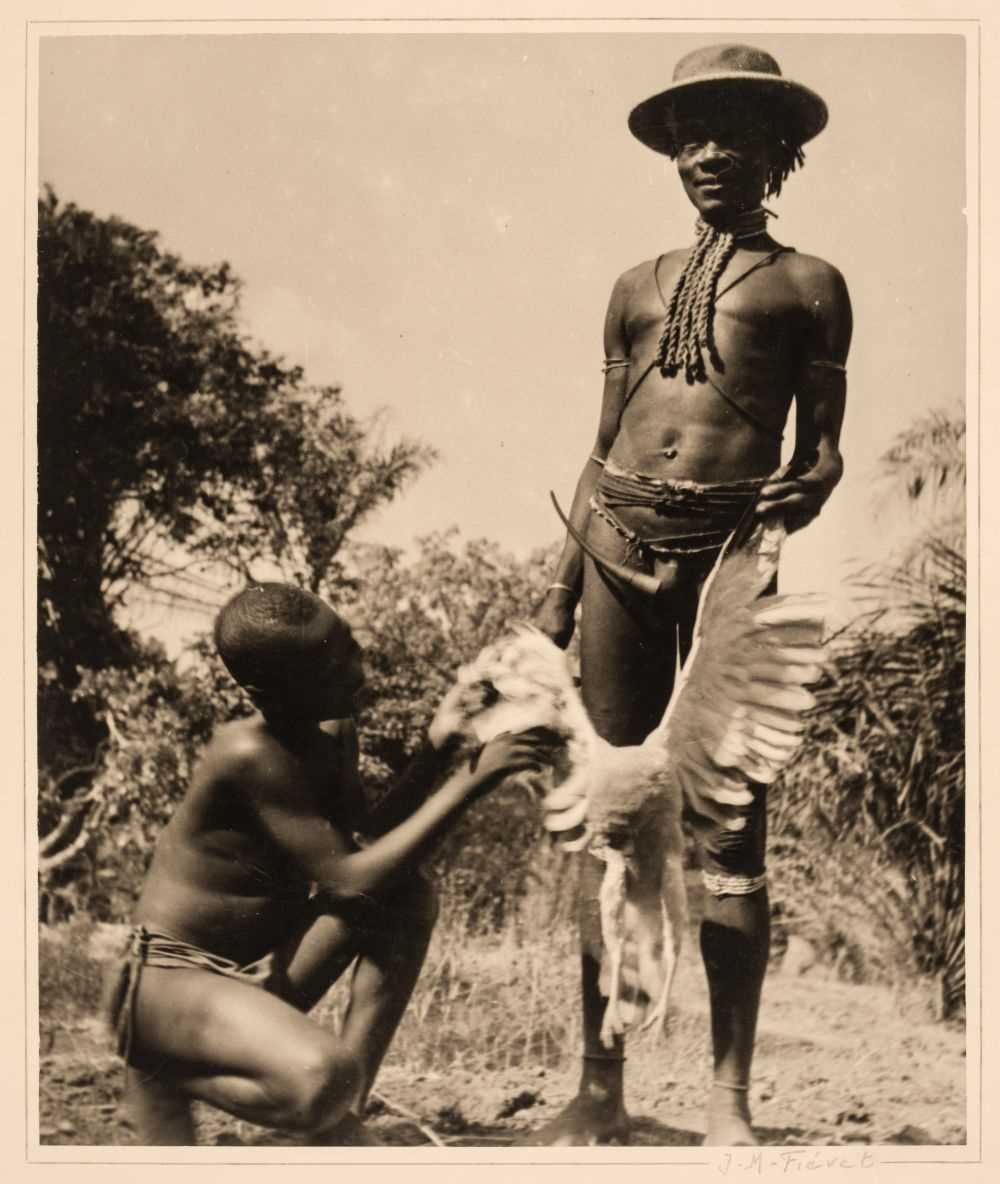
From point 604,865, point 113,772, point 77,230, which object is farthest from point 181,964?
point 77,230

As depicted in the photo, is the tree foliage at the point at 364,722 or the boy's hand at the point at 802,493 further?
the tree foliage at the point at 364,722

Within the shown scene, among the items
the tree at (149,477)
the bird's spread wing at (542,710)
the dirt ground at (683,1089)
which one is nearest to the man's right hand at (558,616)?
the bird's spread wing at (542,710)

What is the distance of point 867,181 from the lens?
14.6ft

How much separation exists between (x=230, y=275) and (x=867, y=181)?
176 cm

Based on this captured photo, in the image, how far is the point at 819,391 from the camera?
3834mm

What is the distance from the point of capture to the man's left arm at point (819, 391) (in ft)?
12.4

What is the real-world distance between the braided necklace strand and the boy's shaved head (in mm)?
976

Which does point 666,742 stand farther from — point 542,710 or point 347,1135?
point 347,1135

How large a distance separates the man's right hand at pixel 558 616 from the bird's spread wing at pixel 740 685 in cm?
37

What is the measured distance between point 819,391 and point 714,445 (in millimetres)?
275

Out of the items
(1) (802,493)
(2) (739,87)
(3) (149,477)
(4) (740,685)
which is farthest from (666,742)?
(3) (149,477)

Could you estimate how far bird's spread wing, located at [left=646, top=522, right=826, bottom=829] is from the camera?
3695 millimetres

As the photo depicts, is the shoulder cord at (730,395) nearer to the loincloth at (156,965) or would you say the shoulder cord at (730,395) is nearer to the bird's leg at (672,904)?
the bird's leg at (672,904)

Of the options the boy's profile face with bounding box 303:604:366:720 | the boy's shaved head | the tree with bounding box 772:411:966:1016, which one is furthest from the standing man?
the tree with bounding box 772:411:966:1016
